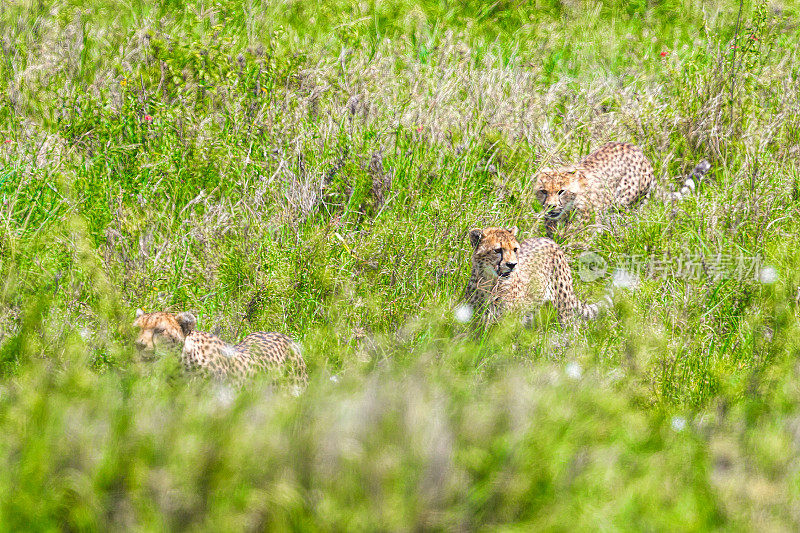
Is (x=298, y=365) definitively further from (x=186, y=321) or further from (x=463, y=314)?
(x=463, y=314)

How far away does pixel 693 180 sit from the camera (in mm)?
6141

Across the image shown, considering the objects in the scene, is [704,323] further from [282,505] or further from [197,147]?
[197,147]

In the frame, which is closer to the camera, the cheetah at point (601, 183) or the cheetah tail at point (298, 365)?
the cheetah tail at point (298, 365)

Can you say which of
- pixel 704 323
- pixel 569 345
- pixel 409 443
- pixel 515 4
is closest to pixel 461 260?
pixel 569 345

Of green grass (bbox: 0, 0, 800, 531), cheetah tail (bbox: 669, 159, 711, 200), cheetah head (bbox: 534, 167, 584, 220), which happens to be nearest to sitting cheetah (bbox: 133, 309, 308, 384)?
green grass (bbox: 0, 0, 800, 531)

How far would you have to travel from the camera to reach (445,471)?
256 centimetres

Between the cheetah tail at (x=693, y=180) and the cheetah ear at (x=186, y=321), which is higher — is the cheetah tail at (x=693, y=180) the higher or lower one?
the lower one

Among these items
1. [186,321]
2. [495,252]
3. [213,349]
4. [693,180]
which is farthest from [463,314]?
[693,180]

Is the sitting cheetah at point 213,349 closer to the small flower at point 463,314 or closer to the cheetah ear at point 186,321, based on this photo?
the cheetah ear at point 186,321

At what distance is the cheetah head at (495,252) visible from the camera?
4.61 m

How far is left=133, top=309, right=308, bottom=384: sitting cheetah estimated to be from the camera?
12.4 ft

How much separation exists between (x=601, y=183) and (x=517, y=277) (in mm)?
1356

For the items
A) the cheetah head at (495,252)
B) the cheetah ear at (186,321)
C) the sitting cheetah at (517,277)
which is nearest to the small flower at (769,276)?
the sitting cheetah at (517,277)

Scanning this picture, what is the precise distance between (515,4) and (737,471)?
299 inches
